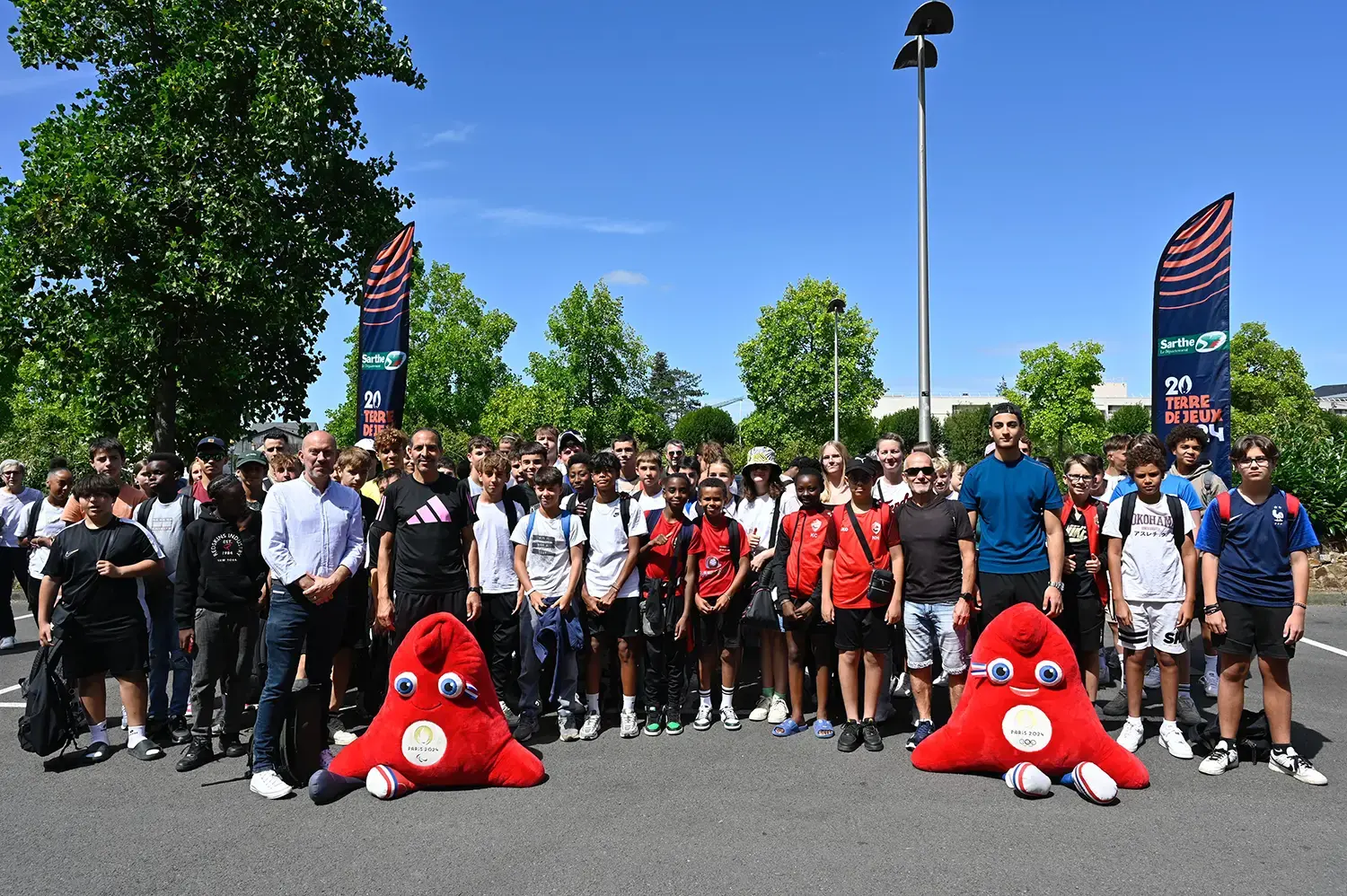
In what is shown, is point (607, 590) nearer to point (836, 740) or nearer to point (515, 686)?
point (515, 686)

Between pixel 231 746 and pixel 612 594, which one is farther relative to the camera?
pixel 612 594

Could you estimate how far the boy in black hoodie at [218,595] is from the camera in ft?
17.5

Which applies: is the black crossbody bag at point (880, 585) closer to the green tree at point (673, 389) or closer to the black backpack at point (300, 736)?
the black backpack at point (300, 736)

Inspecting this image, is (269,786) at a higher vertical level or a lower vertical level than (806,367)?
lower

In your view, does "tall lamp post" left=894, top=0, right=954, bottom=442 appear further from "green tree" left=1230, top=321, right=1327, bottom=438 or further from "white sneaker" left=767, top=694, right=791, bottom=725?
"green tree" left=1230, top=321, right=1327, bottom=438

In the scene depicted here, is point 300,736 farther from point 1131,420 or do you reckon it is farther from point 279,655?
point 1131,420

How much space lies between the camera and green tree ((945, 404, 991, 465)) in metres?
59.8

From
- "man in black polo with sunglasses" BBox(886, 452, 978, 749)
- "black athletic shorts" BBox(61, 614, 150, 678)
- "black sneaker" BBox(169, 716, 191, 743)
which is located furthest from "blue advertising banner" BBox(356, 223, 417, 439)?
"man in black polo with sunglasses" BBox(886, 452, 978, 749)

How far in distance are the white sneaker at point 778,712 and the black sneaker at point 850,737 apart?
0.58 m

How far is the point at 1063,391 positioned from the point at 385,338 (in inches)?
1556

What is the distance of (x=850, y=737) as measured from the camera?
5.66 m

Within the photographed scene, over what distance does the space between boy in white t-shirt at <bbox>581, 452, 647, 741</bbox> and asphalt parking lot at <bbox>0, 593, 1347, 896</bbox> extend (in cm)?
66

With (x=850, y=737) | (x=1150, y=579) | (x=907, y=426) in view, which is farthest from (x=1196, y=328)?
(x=907, y=426)

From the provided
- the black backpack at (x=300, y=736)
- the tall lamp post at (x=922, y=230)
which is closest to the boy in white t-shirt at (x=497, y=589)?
the black backpack at (x=300, y=736)
